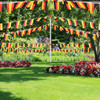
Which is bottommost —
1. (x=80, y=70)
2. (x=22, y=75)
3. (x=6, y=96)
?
(x=6, y=96)

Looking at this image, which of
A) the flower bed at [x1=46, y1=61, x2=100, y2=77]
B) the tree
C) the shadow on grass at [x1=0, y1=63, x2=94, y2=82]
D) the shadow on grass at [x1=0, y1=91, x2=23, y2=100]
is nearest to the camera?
the shadow on grass at [x1=0, y1=91, x2=23, y2=100]

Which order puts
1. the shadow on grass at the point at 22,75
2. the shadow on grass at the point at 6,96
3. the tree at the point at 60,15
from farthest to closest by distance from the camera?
1. the tree at the point at 60,15
2. the shadow on grass at the point at 22,75
3. the shadow on grass at the point at 6,96

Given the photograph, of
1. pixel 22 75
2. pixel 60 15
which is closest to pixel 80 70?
pixel 22 75

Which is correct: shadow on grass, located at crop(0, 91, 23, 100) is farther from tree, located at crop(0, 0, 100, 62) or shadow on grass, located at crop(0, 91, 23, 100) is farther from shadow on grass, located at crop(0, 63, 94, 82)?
tree, located at crop(0, 0, 100, 62)

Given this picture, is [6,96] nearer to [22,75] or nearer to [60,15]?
[22,75]

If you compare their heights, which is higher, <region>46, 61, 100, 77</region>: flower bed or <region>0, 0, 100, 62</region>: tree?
<region>0, 0, 100, 62</region>: tree

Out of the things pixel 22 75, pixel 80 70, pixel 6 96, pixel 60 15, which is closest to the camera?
pixel 6 96

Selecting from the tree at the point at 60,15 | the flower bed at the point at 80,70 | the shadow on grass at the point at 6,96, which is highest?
the tree at the point at 60,15

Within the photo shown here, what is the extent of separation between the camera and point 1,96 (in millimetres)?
5949

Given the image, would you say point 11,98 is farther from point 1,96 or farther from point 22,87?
point 22,87

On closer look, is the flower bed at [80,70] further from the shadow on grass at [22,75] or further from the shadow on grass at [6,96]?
the shadow on grass at [6,96]

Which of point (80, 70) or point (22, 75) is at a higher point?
point (80, 70)

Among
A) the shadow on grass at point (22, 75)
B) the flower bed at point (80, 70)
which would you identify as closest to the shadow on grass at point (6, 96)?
the shadow on grass at point (22, 75)

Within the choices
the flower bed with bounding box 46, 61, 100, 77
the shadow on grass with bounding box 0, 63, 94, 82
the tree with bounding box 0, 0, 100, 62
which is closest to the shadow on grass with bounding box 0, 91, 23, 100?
the shadow on grass with bounding box 0, 63, 94, 82
